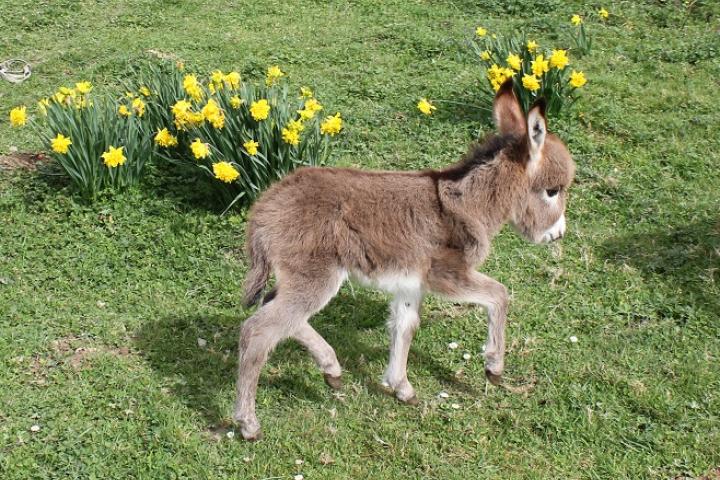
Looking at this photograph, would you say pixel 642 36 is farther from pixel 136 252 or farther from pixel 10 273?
pixel 10 273

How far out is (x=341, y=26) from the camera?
1097 cm

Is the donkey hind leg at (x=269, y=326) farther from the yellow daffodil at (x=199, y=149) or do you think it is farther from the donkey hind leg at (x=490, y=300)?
the yellow daffodil at (x=199, y=149)

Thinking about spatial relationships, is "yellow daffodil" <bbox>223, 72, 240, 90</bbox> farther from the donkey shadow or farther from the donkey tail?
the donkey tail

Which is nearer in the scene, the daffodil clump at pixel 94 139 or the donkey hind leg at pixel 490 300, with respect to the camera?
the donkey hind leg at pixel 490 300

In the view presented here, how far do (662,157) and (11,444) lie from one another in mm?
5799

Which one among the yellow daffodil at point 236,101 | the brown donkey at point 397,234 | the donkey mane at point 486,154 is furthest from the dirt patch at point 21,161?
the donkey mane at point 486,154

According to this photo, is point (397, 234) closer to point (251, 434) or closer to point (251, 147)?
point (251, 434)

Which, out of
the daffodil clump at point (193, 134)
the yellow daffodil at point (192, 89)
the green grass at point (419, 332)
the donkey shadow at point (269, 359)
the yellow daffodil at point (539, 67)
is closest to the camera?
the green grass at point (419, 332)

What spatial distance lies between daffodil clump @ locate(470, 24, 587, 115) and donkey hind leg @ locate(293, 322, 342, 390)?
10.6 ft

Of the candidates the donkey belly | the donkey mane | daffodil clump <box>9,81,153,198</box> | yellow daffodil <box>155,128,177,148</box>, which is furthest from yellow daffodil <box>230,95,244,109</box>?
the donkey belly

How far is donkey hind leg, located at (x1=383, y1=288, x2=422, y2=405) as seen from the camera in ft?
16.8

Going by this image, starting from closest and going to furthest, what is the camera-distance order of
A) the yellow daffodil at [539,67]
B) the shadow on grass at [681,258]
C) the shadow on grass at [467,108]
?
the shadow on grass at [681,258] → the yellow daffodil at [539,67] → the shadow on grass at [467,108]

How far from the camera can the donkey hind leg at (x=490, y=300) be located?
4.88m

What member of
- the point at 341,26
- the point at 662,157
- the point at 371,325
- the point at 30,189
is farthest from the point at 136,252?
the point at 341,26
